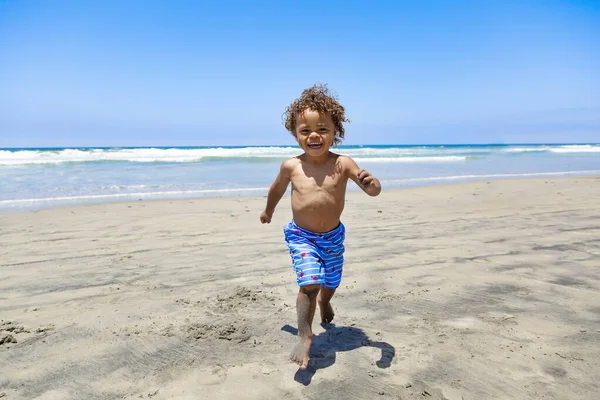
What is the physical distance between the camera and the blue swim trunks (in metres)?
2.77

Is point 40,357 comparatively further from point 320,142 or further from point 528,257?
point 528,257

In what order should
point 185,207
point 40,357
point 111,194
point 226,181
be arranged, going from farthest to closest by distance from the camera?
point 226,181, point 111,194, point 185,207, point 40,357

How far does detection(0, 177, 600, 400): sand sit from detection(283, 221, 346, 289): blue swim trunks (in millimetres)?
448

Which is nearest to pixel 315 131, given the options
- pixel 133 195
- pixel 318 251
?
pixel 318 251

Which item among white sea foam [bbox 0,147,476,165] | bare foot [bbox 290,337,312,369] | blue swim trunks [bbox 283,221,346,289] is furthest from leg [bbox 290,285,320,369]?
white sea foam [bbox 0,147,476,165]

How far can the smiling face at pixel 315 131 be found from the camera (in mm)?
2914

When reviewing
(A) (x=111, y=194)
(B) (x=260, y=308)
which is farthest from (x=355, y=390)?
(A) (x=111, y=194)

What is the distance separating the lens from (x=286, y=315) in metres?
3.36

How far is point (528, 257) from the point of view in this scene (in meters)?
4.65

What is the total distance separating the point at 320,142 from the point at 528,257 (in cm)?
296

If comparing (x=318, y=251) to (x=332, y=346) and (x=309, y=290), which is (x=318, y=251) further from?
(x=332, y=346)

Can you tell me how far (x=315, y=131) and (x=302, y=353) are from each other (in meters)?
1.35

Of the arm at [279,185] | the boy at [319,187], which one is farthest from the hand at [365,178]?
the arm at [279,185]

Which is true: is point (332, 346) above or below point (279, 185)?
below
